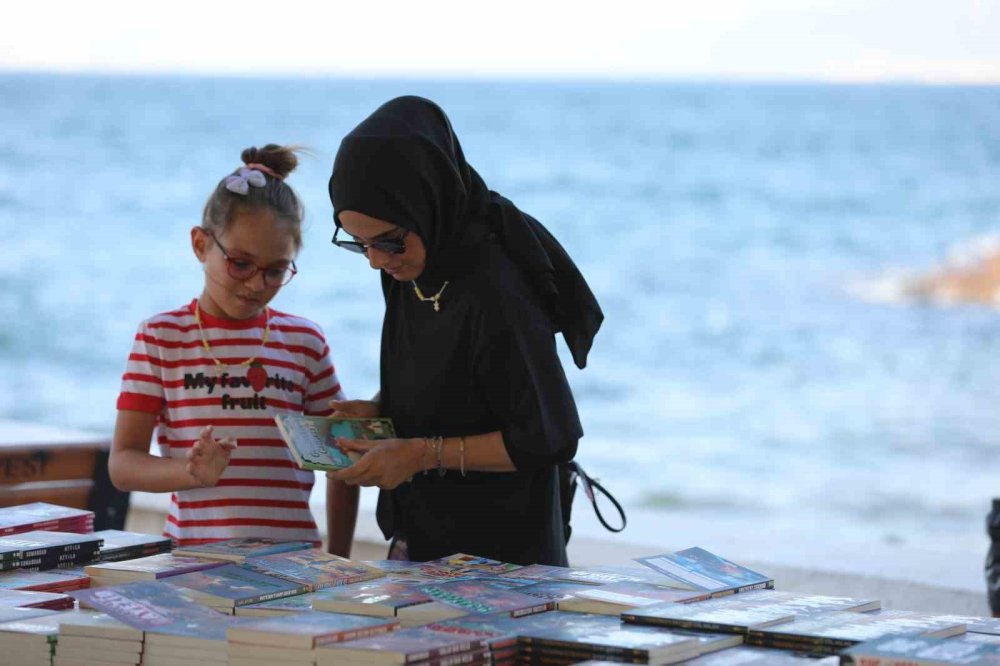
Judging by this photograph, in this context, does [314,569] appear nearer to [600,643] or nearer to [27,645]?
[27,645]

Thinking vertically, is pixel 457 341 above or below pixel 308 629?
above

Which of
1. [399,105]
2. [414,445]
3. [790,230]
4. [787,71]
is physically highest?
[787,71]

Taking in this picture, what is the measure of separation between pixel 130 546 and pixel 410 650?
1038mm

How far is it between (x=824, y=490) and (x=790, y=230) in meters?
11.9

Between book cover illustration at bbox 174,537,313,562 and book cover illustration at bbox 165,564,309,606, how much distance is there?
0.34 ft

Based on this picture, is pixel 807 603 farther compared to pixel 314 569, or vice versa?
pixel 314 569

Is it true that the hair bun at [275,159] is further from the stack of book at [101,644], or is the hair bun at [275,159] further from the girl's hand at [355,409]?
the stack of book at [101,644]

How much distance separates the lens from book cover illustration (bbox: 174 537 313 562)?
266cm

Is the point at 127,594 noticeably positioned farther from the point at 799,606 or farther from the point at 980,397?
the point at 980,397

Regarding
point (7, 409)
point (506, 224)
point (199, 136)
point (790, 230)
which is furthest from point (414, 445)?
point (199, 136)

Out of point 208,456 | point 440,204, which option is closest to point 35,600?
point 208,456

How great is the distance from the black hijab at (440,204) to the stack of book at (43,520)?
847mm

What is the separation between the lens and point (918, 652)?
192 centimetres

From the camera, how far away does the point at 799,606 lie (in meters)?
2.35
